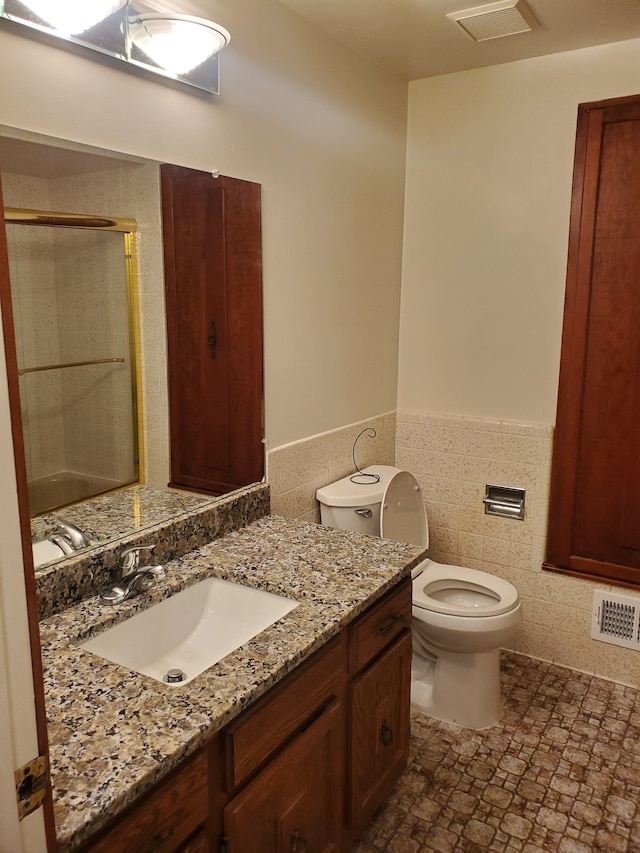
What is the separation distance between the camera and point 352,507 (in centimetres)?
242

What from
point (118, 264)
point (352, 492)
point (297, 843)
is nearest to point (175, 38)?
point (118, 264)

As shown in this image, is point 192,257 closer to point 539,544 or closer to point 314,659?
point 314,659

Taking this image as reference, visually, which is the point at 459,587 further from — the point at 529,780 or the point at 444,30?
the point at 444,30

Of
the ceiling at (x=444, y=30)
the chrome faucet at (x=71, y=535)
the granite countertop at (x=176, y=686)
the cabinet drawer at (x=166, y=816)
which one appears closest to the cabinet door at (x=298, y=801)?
the cabinet drawer at (x=166, y=816)

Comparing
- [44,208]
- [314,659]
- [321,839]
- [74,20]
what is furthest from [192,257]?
[321,839]

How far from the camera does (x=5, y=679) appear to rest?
0.65 meters

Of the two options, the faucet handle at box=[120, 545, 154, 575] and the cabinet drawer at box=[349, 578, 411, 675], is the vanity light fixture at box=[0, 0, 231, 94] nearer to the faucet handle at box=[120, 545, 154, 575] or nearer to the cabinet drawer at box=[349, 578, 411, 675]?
the faucet handle at box=[120, 545, 154, 575]

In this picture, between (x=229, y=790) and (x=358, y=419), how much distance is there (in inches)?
67.2

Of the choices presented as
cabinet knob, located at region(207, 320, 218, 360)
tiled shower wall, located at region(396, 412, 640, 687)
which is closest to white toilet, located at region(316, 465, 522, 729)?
tiled shower wall, located at region(396, 412, 640, 687)

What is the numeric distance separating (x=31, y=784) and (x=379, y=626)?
1201 mm

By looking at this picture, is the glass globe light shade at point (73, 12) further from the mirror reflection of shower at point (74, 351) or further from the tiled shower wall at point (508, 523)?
the tiled shower wall at point (508, 523)

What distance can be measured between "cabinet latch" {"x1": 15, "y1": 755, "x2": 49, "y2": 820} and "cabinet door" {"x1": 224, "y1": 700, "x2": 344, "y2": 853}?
0.67m

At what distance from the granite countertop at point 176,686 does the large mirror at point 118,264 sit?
20 centimetres

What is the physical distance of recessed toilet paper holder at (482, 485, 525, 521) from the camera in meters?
2.83
